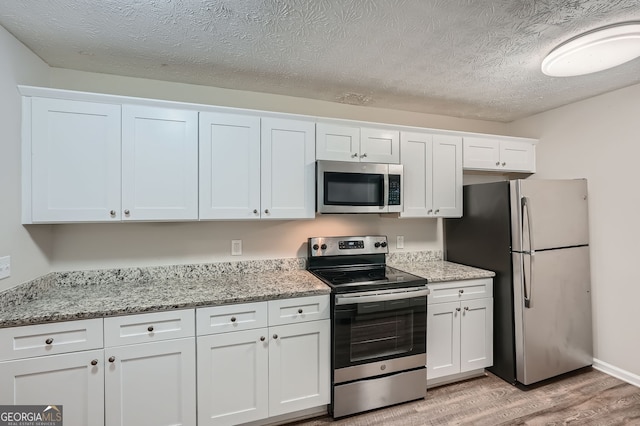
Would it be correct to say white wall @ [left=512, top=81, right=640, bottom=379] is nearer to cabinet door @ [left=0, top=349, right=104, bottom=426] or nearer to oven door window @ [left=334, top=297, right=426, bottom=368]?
oven door window @ [left=334, top=297, right=426, bottom=368]

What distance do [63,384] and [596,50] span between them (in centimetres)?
346

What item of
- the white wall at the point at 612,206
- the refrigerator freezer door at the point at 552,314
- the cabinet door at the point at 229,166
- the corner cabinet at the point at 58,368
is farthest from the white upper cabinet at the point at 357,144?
the corner cabinet at the point at 58,368

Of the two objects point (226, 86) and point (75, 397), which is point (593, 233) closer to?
point (226, 86)

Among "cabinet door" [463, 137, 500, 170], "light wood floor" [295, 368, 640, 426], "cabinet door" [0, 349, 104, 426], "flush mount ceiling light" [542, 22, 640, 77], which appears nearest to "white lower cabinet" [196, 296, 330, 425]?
"light wood floor" [295, 368, 640, 426]

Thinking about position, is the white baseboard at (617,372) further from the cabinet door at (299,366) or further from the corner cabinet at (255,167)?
the corner cabinet at (255,167)

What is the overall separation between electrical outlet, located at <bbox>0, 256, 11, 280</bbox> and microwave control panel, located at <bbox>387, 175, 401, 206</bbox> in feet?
8.18

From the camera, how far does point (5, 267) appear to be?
1705mm

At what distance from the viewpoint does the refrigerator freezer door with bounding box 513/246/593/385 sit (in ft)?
8.09

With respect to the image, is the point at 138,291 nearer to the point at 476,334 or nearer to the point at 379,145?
the point at 379,145

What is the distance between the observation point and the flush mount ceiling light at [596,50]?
161 cm

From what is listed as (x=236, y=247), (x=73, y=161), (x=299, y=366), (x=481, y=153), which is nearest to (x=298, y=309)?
(x=299, y=366)

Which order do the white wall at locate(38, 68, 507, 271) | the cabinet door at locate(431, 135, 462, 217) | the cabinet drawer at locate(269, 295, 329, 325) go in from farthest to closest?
the cabinet door at locate(431, 135, 462, 217)
the white wall at locate(38, 68, 507, 271)
the cabinet drawer at locate(269, 295, 329, 325)

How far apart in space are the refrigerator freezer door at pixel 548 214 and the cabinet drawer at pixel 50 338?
118 inches

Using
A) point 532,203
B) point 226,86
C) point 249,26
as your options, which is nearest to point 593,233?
point 532,203
